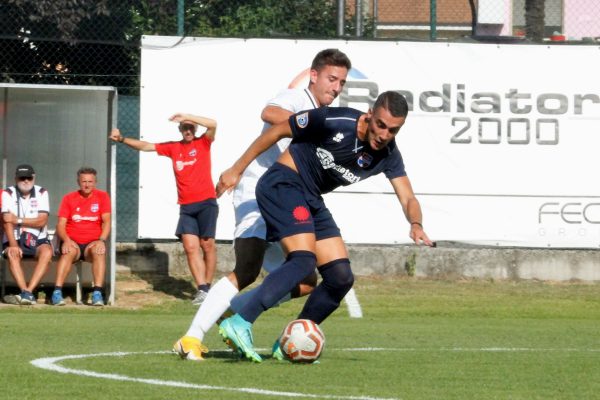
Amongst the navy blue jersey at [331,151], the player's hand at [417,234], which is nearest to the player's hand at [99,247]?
the navy blue jersey at [331,151]

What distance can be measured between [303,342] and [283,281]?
1.34ft

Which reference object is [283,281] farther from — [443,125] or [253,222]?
[443,125]

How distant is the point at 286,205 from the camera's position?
7.99m

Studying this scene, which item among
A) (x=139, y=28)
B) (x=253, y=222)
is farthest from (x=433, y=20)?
(x=253, y=222)

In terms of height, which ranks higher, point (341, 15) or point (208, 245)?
point (341, 15)

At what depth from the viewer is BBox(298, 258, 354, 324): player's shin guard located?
8125mm

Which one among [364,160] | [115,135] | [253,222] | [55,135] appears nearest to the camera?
[364,160]

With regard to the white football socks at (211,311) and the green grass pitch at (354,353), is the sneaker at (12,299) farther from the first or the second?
the white football socks at (211,311)

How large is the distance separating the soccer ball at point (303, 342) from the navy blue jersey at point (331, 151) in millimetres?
865

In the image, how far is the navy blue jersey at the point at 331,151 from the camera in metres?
7.95

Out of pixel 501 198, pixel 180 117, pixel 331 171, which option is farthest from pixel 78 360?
pixel 501 198

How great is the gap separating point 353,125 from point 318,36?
885cm

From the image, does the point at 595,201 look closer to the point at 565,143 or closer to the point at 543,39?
the point at 565,143

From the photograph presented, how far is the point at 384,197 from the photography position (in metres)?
16.5
